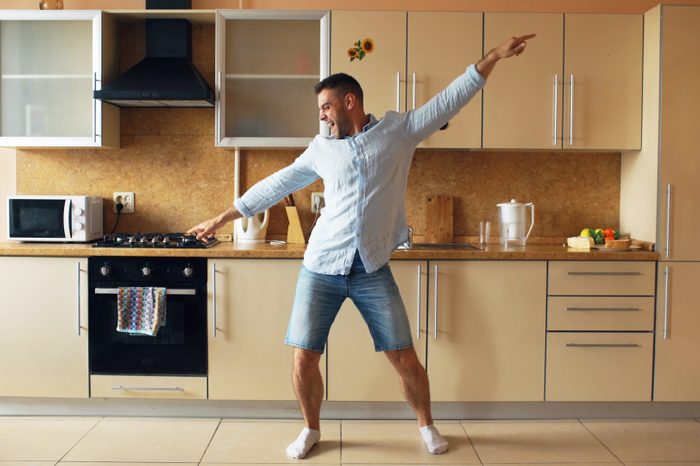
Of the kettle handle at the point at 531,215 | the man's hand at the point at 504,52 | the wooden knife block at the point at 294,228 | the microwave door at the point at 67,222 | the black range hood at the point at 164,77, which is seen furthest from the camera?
the wooden knife block at the point at 294,228

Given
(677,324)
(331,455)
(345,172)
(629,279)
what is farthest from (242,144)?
(677,324)

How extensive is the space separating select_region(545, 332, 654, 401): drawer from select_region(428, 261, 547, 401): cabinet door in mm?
66

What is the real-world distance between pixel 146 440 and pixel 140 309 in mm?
552

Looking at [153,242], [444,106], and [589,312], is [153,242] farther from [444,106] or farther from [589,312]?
[589,312]

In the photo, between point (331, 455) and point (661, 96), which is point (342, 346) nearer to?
point (331, 455)

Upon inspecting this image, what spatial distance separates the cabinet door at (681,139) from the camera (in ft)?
10.3

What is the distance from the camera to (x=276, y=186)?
2.69 meters

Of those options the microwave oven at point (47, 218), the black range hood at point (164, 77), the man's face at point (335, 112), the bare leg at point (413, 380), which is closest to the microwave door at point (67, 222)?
the microwave oven at point (47, 218)

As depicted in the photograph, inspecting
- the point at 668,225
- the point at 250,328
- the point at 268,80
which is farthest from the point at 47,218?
the point at 668,225

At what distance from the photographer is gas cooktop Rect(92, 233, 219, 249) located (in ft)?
10.3

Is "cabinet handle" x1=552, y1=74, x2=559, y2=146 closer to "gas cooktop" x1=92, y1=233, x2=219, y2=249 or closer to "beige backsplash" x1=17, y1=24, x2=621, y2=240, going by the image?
"beige backsplash" x1=17, y1=24, x2=621, y2=240

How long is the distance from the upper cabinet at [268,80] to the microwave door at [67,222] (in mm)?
A: 770

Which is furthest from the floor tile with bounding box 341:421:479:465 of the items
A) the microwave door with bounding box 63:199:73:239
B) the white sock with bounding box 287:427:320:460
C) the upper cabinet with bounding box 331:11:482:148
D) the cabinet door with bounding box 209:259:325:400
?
the microwave door with bounding box 63:199:73:239

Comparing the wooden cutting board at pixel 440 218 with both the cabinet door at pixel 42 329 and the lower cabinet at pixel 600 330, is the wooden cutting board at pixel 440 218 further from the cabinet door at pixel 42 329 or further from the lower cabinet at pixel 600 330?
the cabinet door at pixel 42 329
